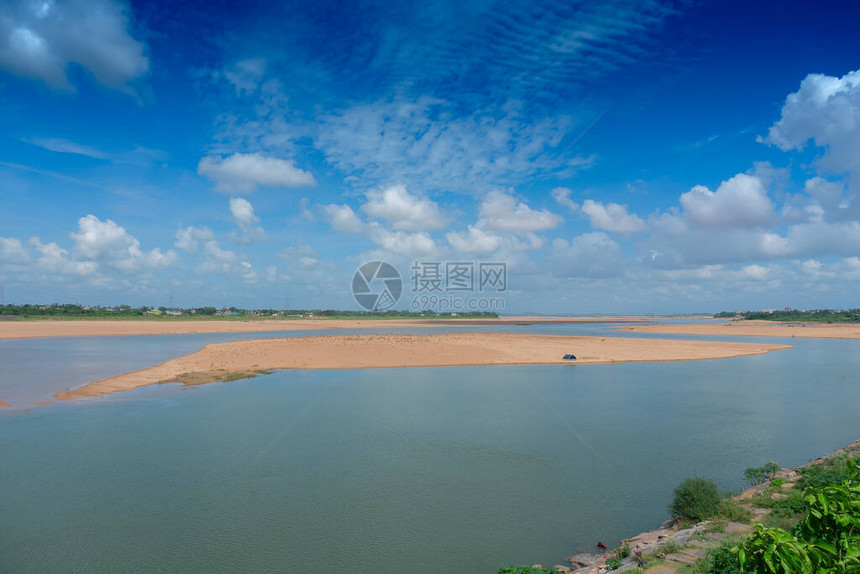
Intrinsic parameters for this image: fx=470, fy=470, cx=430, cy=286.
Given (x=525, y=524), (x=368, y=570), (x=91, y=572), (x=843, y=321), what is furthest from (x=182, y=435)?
(x=843, y=321)

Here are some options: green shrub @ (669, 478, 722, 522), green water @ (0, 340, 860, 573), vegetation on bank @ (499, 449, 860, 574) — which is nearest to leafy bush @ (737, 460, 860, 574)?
vegetation on bank @ (499, 449, 860, 574)

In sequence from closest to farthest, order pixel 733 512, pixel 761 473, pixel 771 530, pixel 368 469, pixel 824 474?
pixel 771 530
pixel 733 512
pixel 824 474
pixel 761 473
pixel 368 469

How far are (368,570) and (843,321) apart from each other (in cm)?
15882

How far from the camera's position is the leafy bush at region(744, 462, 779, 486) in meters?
12.3

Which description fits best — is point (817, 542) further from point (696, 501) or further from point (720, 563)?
point (696, 501)

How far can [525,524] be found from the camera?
1098 centimetres

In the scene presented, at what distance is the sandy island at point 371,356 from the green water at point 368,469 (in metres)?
4.51

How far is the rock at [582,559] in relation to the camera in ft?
29.6

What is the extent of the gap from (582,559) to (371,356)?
114 ft

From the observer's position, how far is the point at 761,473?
40.8 feet

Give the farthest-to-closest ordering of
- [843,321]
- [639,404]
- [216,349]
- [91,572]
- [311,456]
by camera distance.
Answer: [843,321] → [216,349] → [639,404] → [311,456] → [91,572]

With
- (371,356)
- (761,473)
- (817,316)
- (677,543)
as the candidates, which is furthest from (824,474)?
(817,316)

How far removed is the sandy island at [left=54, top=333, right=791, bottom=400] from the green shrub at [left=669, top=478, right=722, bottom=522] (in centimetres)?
2753

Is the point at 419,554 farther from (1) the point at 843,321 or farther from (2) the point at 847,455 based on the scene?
(1) the point at 843,321
